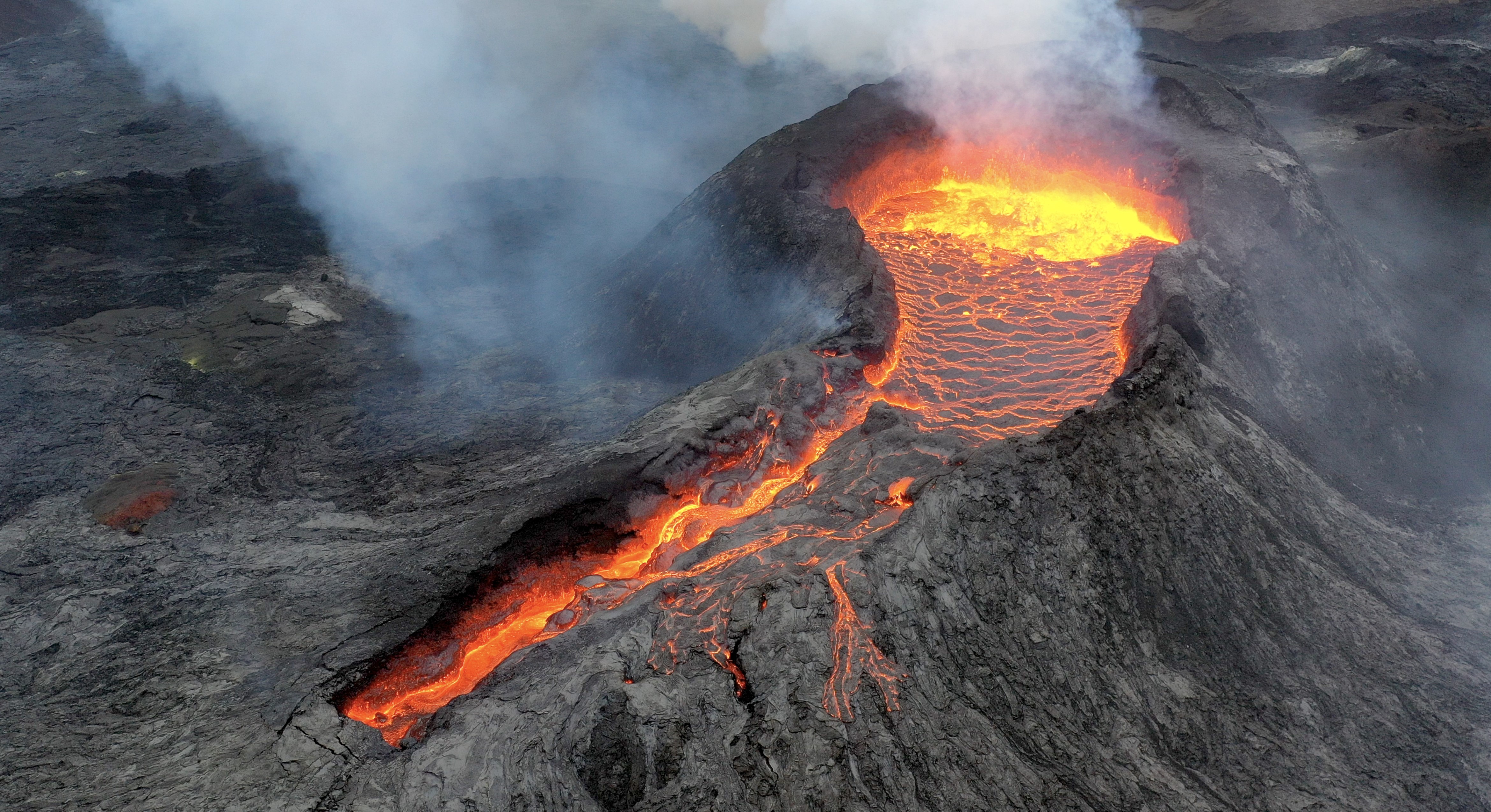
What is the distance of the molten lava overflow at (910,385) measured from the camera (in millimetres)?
7262

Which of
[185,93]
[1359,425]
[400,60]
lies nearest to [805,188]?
[1359,425]

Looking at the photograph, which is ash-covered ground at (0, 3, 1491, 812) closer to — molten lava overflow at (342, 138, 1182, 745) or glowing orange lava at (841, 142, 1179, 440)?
molten lava overflow at (342, 138, 1182, 745)

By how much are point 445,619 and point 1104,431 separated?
266 inches

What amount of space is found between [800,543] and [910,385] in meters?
3.65

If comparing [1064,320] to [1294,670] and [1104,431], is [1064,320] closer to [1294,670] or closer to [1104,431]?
[1104,431]

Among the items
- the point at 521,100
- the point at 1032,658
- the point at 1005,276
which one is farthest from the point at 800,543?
the point at 521,100

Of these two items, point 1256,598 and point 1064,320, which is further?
point 1064,320

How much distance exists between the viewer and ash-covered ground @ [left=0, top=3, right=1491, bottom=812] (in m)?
6.32

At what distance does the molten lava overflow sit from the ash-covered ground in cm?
21

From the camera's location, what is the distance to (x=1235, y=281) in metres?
11.1

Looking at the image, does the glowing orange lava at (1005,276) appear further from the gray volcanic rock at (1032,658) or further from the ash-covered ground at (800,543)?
the gray volcanic rock at (1032,658)

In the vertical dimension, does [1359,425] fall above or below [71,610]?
above

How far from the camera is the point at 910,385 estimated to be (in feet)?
34.9

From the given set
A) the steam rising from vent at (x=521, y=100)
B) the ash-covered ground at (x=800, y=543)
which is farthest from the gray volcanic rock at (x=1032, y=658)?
the steam rising from vent at (x=521, y=100)
